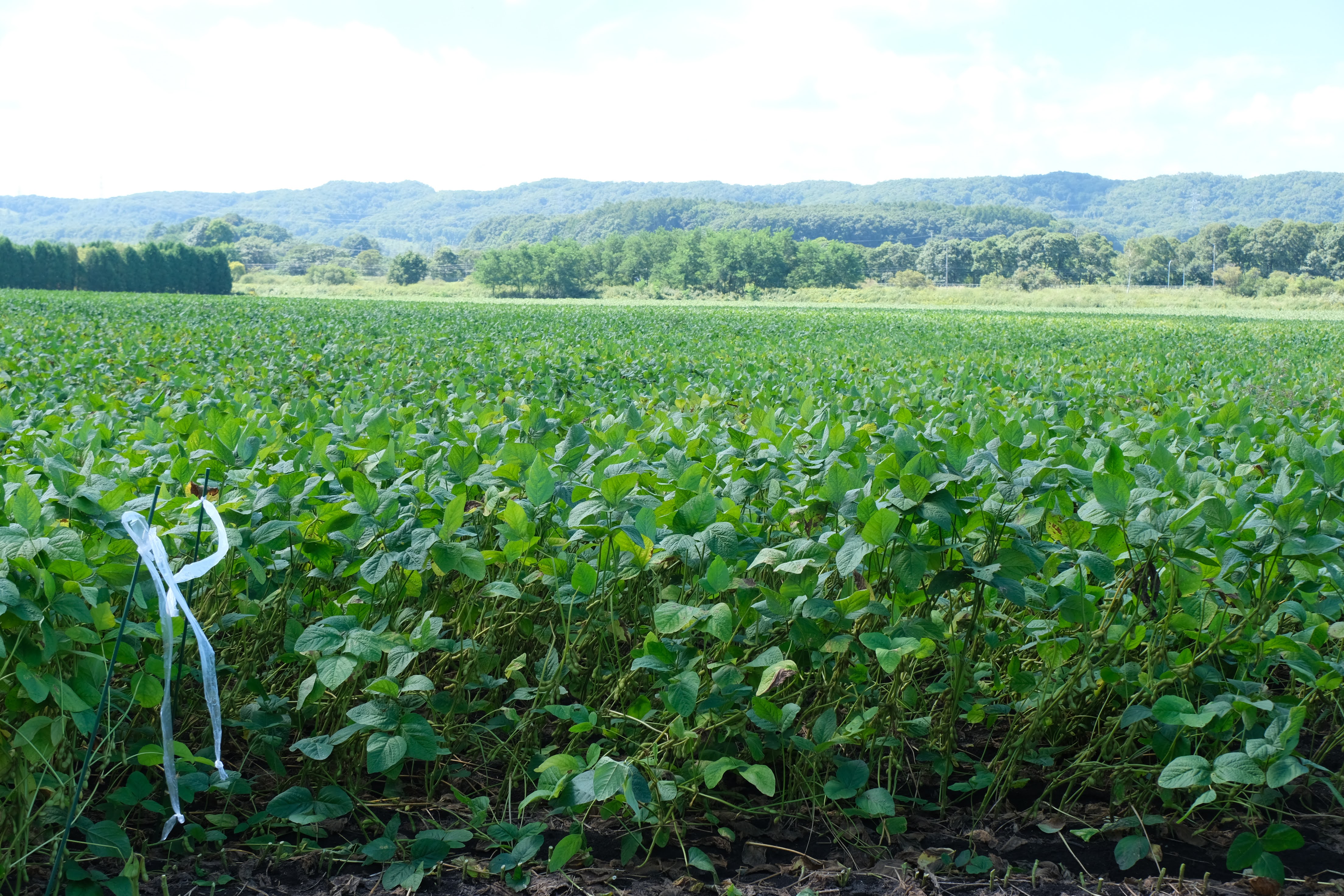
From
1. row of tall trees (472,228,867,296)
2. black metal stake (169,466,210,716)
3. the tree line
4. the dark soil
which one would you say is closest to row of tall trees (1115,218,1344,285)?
the tree line

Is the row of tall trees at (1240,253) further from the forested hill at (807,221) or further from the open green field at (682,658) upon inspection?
the open green field at (682,658)

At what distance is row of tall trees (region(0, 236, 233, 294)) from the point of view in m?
63.7

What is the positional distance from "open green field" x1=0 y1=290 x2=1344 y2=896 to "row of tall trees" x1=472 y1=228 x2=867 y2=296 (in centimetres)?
9150

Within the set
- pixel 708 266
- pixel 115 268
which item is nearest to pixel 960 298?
pixel 708 266

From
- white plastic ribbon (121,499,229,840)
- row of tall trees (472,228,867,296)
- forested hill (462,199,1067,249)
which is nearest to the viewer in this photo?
white plastic ribbon (121,499,229,840)

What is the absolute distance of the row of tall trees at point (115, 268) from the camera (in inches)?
2506

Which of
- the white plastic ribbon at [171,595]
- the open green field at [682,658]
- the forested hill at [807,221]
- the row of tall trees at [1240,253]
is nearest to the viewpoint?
the white plastic ribbon at [171,595]

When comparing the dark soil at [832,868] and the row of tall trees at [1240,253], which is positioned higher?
the row of tall trees at [1240,253]

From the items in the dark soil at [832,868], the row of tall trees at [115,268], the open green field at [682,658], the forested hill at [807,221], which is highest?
the forested hill at [807,221]

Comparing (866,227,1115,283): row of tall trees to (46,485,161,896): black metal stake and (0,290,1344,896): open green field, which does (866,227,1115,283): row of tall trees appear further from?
(46,485,161,896): black metal stake

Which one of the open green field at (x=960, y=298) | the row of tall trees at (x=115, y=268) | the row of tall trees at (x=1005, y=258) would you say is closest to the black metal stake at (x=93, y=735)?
the open green field at (x=960, y=298)

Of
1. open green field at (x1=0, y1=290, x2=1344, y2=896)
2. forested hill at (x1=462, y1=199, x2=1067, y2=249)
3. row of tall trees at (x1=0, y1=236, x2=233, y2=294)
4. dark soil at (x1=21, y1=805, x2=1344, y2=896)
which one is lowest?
dark soil at (x1=21, y1=805, x2=1344, y2=896)

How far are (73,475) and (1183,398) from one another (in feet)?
25.0

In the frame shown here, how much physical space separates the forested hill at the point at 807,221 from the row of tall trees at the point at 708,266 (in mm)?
24406
